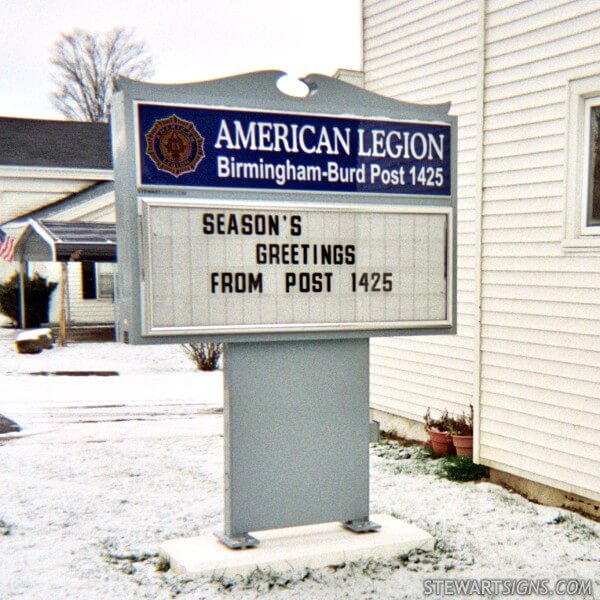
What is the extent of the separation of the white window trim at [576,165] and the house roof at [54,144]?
77.9 feet

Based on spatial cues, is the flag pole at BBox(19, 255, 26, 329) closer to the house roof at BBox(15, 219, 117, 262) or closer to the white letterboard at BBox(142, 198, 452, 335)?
the house roof at BBox(15, 219, 117, 262)

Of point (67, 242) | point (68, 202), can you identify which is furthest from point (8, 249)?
point (68, 202)

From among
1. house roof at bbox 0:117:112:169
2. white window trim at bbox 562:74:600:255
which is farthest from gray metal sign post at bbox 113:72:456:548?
house roof at bbox 0:117:112:169

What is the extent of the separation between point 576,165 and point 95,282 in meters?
21.6

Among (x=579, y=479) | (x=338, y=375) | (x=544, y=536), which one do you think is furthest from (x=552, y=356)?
(x=338, y=375)

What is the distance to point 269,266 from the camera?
521cm

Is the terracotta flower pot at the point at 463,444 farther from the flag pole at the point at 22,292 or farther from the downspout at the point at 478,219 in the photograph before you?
the flag pole at the point at 22,292

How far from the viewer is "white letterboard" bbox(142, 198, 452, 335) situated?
496 cm

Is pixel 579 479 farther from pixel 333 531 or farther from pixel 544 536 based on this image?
pixel 333 531

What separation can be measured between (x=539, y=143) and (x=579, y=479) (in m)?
2.86

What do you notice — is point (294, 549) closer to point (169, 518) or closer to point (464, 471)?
point (169, 518)

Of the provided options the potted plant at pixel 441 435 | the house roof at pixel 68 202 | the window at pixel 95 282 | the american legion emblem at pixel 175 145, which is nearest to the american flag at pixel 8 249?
the house roof at pixel 68 202

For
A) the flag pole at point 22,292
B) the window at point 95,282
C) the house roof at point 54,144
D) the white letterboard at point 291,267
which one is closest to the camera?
the white letterboard at point 291,267

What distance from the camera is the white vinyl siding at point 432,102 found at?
26.0 feet
